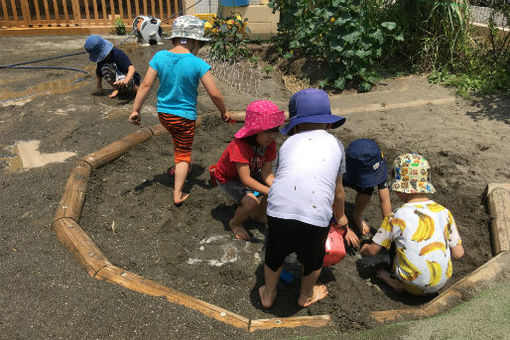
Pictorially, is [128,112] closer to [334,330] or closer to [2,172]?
[2,172]

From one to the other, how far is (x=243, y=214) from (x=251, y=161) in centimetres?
50

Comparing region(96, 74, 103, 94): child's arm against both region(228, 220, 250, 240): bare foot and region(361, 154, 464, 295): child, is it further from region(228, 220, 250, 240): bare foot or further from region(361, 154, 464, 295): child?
region(361, 154, 464, 295): child

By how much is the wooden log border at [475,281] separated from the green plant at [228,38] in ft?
19.4

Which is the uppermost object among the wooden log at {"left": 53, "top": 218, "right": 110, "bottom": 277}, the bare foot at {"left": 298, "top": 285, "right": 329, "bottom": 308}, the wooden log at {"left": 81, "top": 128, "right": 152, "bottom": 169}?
the wooden log at {"left": 81, "top": 128, "right": 152, "bottom": 169}

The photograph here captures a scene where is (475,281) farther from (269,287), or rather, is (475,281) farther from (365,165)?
(269,287)

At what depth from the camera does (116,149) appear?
14.8ft

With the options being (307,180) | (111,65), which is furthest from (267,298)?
(111,65)

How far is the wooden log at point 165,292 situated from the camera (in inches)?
100

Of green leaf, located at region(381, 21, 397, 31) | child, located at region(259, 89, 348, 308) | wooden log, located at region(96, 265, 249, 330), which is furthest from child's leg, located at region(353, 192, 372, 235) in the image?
green leaf, located at region(381, 21, 397, 31)

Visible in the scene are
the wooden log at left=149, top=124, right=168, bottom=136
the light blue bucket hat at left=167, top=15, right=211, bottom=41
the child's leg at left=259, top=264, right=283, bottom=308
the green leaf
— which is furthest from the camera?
the green leaf

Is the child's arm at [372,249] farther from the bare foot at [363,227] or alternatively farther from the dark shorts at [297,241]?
the bare foot at [363,227]

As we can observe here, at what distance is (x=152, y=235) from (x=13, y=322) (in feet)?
3.96

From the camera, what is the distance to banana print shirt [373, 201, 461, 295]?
266 centimetres

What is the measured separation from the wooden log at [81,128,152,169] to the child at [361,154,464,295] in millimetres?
2881
